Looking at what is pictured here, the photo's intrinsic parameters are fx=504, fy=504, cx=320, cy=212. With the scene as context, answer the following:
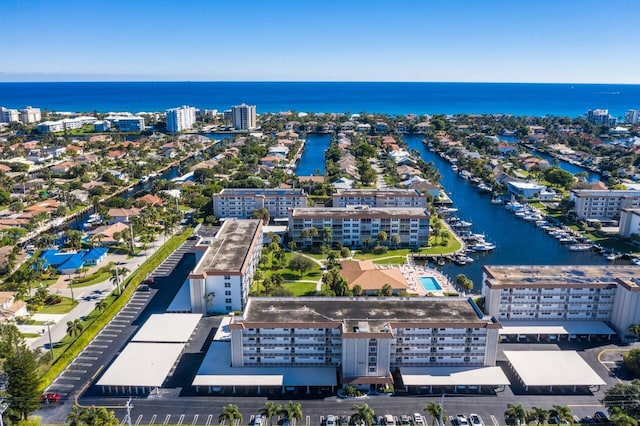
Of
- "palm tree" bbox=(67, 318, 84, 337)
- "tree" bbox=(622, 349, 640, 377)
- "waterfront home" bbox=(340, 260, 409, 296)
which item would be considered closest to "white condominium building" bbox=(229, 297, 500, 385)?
"tree" bbox=(622, 349, 640, 377)

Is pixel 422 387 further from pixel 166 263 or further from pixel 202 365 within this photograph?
pixel 166 263

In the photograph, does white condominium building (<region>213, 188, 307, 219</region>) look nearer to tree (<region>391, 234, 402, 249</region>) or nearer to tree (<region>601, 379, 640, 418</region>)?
tree (<region>391, 234, 402, 249</region>)

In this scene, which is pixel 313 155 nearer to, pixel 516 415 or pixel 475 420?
pixel 475 420

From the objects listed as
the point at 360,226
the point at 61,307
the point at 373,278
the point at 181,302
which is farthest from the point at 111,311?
the point at 360,226

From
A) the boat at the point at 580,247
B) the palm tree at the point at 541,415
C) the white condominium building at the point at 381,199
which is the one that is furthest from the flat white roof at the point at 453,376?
the white condominium building at the point at 381,199

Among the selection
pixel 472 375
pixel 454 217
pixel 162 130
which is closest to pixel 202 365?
pixel 472 375

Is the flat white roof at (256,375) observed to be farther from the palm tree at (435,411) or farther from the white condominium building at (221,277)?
the white condominium building at (221,277)
